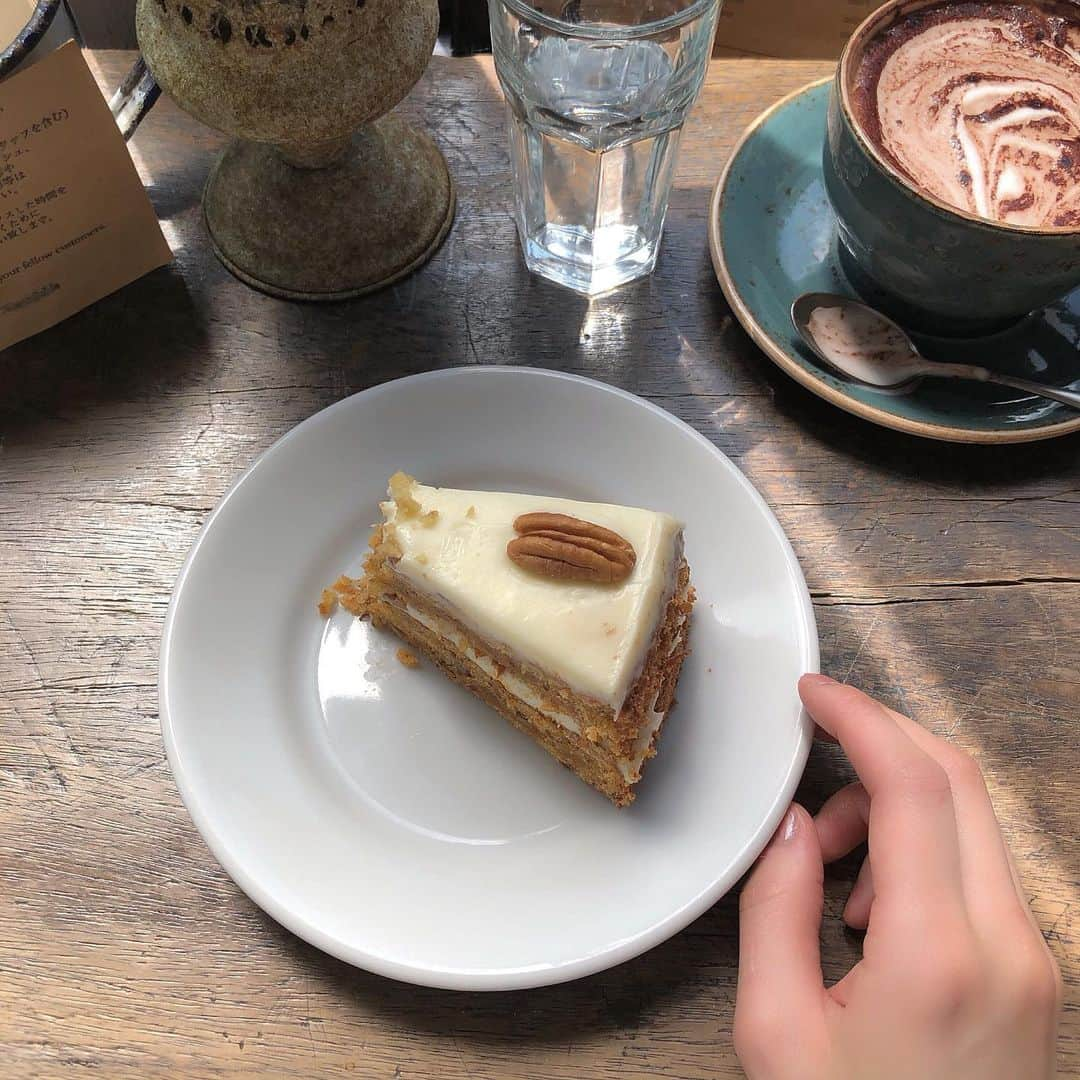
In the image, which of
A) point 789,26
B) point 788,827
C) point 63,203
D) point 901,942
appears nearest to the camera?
point 901,942

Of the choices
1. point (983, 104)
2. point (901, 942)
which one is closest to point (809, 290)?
point (983, 104)

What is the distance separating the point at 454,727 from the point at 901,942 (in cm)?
45

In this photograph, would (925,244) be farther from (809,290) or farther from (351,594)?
(351,594)

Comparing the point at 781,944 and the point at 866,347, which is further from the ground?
the point at 866,347

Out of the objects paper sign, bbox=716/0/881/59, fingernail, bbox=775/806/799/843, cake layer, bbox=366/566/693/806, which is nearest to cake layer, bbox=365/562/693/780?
cake layer, bbox=366/566/693/806

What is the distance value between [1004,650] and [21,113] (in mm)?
1161

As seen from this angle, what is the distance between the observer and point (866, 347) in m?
1.08

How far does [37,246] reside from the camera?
1080mm

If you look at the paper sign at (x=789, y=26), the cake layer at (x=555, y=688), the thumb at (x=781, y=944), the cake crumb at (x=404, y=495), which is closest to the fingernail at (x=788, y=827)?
the thumb at (x=781, y=944)

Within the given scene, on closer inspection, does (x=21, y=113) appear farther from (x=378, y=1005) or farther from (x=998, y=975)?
(x=998, y=975)

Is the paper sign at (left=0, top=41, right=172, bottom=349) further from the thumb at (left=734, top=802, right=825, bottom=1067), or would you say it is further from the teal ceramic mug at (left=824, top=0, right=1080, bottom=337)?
the thumb at (left=734, top=802, right=825, bottom=1067)

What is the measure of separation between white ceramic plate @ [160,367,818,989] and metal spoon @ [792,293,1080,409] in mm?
217

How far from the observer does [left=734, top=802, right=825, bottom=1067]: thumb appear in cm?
73

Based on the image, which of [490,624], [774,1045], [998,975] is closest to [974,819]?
[998,975]
